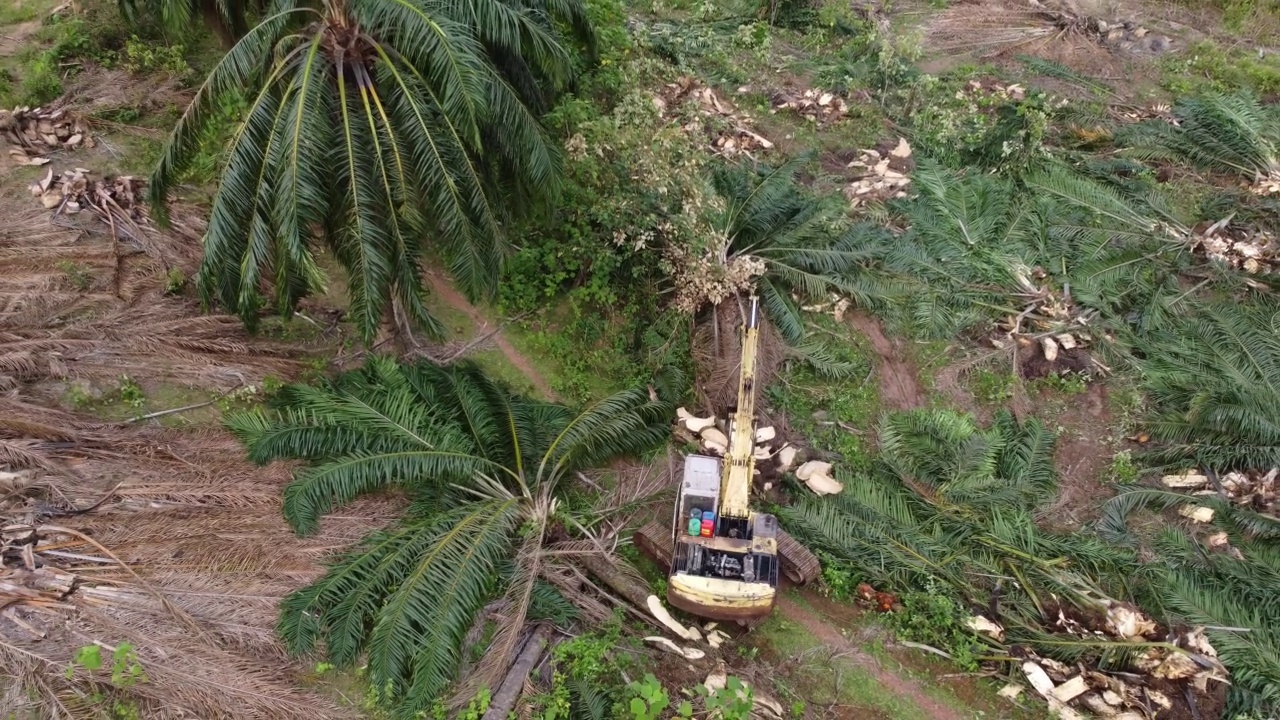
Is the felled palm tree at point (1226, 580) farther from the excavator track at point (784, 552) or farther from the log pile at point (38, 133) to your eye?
the log pile at point (38, 133)

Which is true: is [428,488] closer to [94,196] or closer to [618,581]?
[618,581]

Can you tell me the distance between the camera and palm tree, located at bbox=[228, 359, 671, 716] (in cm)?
676

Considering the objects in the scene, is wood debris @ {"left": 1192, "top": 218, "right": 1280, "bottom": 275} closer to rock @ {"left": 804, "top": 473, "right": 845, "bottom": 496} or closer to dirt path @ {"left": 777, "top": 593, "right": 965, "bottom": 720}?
rock @ {"left": 804, "top": 473, "right": 845, "bottom": 496}

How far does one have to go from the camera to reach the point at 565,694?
654cm

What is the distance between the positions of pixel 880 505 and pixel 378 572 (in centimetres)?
544

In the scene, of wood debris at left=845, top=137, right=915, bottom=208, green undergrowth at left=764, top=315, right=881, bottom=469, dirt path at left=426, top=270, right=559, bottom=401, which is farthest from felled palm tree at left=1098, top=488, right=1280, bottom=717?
dirt path at left=426, top=270, right=559, bottom=401

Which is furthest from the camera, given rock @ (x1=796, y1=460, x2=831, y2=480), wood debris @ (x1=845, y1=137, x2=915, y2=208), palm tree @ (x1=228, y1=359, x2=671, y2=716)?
wood debris @ (x1=845, y1=137, x2=915, y2=208)

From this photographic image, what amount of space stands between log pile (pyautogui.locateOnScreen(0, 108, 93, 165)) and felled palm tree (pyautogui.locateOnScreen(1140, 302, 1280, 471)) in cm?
1609

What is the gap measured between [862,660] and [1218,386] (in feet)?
19.4

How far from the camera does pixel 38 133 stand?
1167 centimetres

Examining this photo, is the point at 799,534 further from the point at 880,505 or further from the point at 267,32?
the point at 267,32

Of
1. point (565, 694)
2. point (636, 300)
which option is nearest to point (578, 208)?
point (636, 300)

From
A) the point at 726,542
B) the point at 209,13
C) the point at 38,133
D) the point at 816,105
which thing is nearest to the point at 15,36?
the point at 38,133

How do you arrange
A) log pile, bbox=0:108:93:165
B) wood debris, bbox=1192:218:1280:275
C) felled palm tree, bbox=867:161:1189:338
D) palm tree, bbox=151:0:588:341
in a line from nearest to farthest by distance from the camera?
palm tree, bbox=151:0:588:341, felled palm tree, bbox=867:161:1189:338, wood debris, bbox=1192:218:1280:275, log pile, bbox=0:108:93:165
